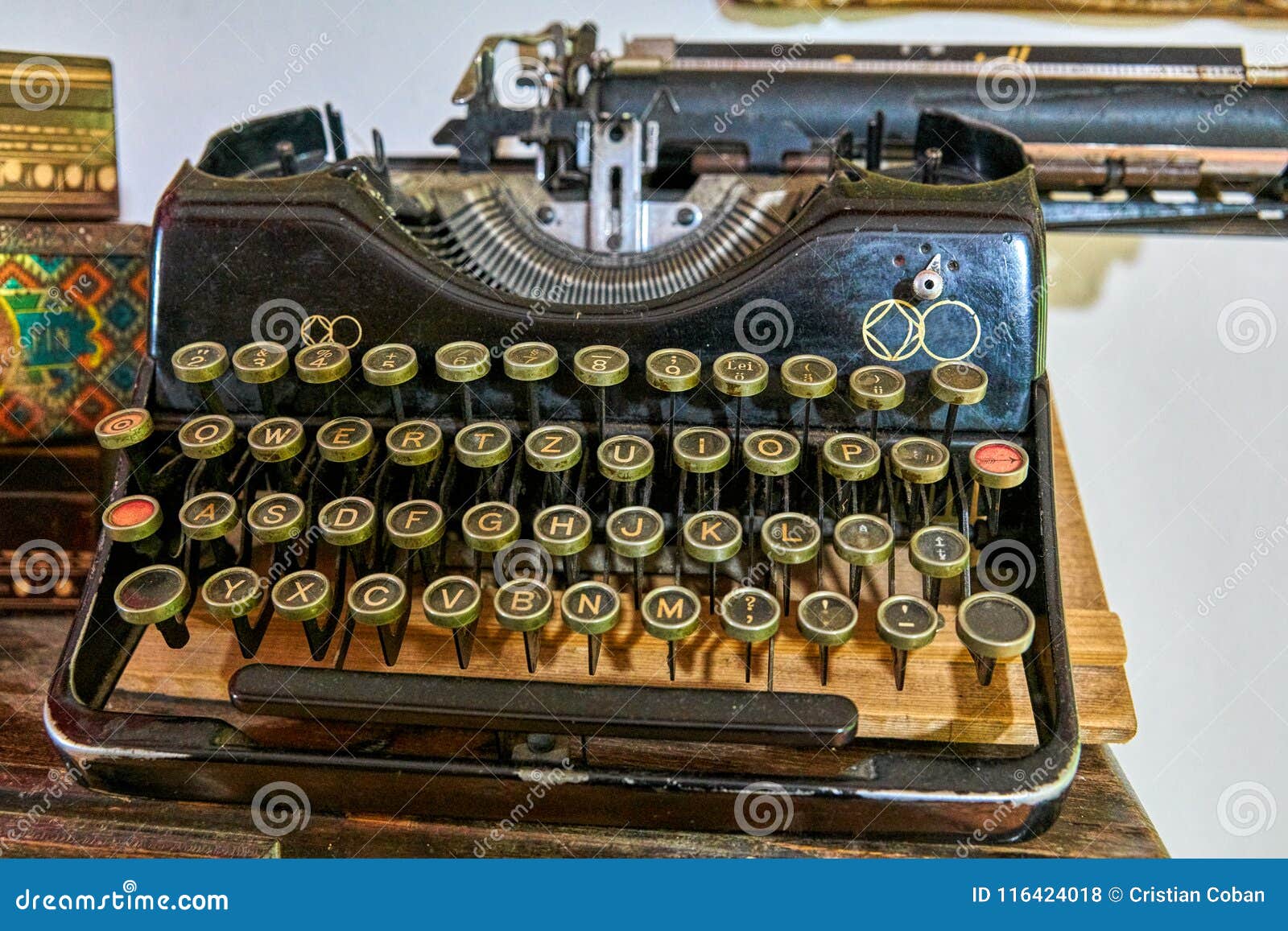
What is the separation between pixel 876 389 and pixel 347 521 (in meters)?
0.83

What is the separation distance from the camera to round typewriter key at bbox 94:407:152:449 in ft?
6.03

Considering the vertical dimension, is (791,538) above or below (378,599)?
above

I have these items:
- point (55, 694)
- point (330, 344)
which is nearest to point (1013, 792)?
point (330, 344)

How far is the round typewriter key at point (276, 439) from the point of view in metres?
1.80

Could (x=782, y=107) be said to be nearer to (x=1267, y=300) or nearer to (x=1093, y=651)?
(x=1093, y=651)

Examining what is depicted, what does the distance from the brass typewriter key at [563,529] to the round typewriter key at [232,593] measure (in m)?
0.43

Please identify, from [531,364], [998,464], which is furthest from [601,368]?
[998,464]

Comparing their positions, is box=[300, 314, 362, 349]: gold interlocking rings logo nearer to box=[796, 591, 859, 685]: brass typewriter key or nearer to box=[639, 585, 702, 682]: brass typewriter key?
box=[639, 585, 702, 682]: brass typewriter key

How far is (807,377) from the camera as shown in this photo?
5.85ft

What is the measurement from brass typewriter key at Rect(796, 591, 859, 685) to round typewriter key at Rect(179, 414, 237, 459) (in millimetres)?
936

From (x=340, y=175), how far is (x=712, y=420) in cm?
76

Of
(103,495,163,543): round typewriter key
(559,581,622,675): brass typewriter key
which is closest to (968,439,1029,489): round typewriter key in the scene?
(559,581,622,675): brass typewriter key

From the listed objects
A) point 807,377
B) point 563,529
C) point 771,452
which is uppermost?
point 807,377

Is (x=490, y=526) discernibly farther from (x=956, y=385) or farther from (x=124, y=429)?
(x=956, y=385)
